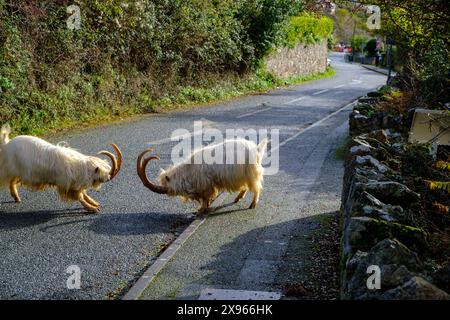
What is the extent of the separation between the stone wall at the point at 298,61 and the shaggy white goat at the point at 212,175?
24942 millimetres

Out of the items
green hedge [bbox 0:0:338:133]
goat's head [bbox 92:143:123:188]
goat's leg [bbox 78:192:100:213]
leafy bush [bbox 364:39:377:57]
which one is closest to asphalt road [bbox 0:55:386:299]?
goat's leg [bbox 78:192:100:213]

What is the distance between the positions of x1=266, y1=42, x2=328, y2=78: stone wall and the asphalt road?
20942 mm

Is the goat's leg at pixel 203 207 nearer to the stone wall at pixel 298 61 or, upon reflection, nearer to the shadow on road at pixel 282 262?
the shadow on road at pixel 282 262

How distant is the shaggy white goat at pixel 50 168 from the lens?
8.91m

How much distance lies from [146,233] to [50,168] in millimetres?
1942

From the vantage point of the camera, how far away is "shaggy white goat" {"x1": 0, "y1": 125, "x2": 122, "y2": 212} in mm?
8906

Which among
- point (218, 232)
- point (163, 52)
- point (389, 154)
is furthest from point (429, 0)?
point (163, 52)

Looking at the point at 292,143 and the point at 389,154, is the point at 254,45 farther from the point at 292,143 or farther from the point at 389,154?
the point at 389,154

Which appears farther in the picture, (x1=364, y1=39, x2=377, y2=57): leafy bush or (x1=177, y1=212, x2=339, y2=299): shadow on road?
(x1=364, y1=39, x2=377, y2=57): leafy bush

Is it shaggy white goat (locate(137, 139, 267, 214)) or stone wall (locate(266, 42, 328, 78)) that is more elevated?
stone wall (locate(266, 42, 328, 78))

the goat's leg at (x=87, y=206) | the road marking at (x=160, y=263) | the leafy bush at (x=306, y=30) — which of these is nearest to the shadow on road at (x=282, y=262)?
the road marking at (x=160, y=263)

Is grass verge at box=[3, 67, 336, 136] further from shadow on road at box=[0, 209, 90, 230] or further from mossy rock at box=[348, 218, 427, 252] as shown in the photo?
mossy rock at box=[348, 218, 427, 252]

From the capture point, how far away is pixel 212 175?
9.23 metres

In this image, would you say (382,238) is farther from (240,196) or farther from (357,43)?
(357,43)
